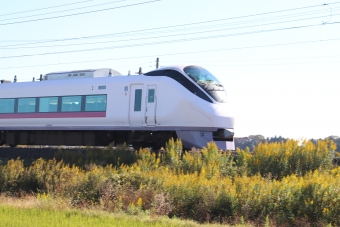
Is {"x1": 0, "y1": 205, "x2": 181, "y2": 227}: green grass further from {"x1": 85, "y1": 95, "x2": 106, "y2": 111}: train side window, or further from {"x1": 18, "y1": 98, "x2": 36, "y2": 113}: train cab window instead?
{"x1": 18, "y1": 98, "x2": 36, "y2": 113}: train cab window

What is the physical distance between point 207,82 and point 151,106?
2.36 metres

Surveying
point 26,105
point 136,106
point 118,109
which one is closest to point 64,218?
point 136,106

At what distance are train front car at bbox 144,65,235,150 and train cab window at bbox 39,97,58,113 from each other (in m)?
6.04

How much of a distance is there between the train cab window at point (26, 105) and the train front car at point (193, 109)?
7.62 metres

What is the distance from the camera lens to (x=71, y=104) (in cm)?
2362

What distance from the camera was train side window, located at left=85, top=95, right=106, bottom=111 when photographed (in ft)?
73.6

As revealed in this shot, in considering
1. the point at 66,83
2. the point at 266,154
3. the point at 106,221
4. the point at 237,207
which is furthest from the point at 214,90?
the point at 106,221

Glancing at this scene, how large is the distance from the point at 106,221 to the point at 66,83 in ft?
50.2

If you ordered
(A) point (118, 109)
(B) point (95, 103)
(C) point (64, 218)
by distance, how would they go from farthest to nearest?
(B) point (95, 103) < (A) point (118, 109) < (C) point (64, 218)

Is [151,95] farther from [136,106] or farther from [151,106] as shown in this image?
[136,106]

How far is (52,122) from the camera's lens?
2427 cm

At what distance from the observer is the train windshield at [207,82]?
66.3ft

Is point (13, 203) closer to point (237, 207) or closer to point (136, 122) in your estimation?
point (237, 207)

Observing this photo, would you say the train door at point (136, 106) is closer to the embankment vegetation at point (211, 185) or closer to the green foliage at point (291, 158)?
the embankment vegetation at point (211, 185)
